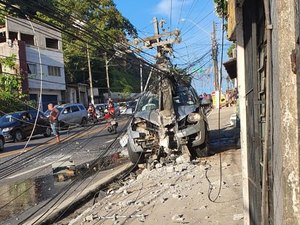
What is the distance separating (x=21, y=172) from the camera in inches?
518

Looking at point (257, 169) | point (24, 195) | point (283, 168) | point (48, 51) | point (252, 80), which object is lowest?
point (24, 195)

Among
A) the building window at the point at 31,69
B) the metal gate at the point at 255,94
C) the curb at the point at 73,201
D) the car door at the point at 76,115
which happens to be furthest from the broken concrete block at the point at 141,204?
the building window at the point at 31,69

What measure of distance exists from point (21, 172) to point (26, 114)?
13155 mm

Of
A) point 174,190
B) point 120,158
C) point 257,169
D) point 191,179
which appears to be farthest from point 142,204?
point 120,158

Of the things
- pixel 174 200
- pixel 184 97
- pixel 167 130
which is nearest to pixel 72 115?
pixel 184 97

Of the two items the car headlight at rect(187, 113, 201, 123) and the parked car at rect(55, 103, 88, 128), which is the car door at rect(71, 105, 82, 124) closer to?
Result: the parked car at rect(55, 103, 88, 128)

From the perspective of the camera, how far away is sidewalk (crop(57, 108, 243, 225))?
6.61 meters

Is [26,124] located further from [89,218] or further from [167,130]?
[89,218]

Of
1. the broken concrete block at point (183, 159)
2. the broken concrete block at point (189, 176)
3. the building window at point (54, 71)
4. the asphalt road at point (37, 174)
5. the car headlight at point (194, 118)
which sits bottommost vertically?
the asphalt road at point (37, 174)

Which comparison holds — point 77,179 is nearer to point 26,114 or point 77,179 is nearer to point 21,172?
point 21,172

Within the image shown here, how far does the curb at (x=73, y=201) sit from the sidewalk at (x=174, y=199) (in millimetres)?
233

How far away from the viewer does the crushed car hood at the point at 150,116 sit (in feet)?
39.8

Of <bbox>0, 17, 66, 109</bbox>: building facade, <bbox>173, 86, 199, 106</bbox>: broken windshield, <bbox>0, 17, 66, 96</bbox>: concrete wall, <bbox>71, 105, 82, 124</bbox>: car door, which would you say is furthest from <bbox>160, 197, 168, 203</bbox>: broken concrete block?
<bbox>0, 17, 66, 96</bbox>: concrete wall

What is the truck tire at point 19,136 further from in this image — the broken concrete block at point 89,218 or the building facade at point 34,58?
the broken concrete block at point 89,218
